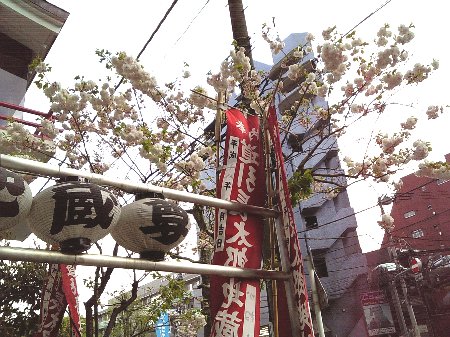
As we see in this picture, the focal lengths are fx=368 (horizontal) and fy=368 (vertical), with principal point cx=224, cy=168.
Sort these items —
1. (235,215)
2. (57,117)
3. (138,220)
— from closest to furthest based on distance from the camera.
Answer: (138,220) → (235,215) → (57,117)

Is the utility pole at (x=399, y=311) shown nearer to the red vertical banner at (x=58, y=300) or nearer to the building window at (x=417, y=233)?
the building window at (x=417, y=233)

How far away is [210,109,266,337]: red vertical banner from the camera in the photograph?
3.57m

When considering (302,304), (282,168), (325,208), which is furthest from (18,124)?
(325,208)

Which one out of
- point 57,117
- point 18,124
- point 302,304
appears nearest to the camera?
point 302,304

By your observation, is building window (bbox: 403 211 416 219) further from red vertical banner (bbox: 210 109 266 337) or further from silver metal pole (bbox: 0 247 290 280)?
silver metal pole (bbox: 0 247 290 280)

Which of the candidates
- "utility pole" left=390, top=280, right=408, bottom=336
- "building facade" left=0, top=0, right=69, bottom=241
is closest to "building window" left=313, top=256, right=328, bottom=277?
"utility pole" left=390, top=280, right=408, bottom=336

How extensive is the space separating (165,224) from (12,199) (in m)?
1.26

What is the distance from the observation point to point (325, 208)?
34406 millimetres

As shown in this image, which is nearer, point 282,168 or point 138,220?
point 138,220

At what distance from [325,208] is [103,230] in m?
33.1

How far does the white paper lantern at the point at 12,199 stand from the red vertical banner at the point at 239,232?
1.92m

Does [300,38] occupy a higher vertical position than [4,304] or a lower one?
higher

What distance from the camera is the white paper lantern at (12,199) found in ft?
9.21

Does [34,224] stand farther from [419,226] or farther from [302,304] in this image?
[419,226]
